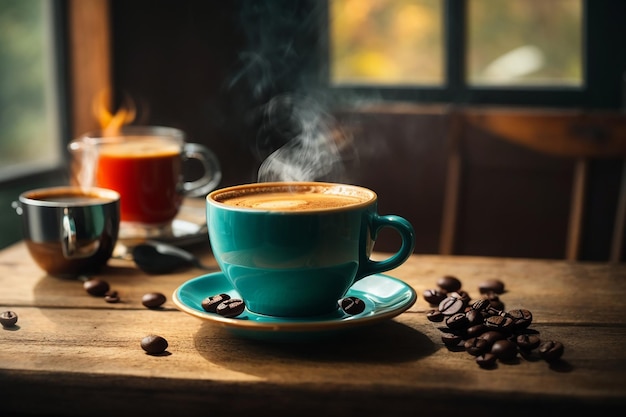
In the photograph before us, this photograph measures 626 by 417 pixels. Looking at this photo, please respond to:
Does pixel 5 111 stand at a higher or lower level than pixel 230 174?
higher

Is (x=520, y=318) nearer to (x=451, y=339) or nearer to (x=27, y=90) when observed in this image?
(x=451, y=339)

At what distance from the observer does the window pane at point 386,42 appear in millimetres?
3053

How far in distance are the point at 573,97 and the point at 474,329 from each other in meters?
2.28

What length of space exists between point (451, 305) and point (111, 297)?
19.6 inches

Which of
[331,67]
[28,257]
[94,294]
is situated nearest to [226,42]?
[331,67]

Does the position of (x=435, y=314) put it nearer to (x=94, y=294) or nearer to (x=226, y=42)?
(x=94, y=294)

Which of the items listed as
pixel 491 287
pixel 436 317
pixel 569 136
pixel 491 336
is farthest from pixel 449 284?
pixel 569 136

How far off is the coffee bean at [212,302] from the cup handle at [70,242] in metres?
0.37

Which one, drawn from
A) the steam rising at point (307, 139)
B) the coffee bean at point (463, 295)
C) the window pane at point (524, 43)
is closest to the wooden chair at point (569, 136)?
the steam rising at point (307, 139)

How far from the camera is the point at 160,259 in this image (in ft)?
4.22

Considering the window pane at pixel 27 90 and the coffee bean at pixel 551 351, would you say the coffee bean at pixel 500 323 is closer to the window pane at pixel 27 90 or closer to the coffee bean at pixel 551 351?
the coffee bean at pixel 551 351

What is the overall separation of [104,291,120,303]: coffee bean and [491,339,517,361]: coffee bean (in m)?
0.55

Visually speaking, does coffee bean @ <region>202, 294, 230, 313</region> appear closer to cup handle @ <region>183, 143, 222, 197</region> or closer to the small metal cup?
the small metal cup

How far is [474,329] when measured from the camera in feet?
2.96
